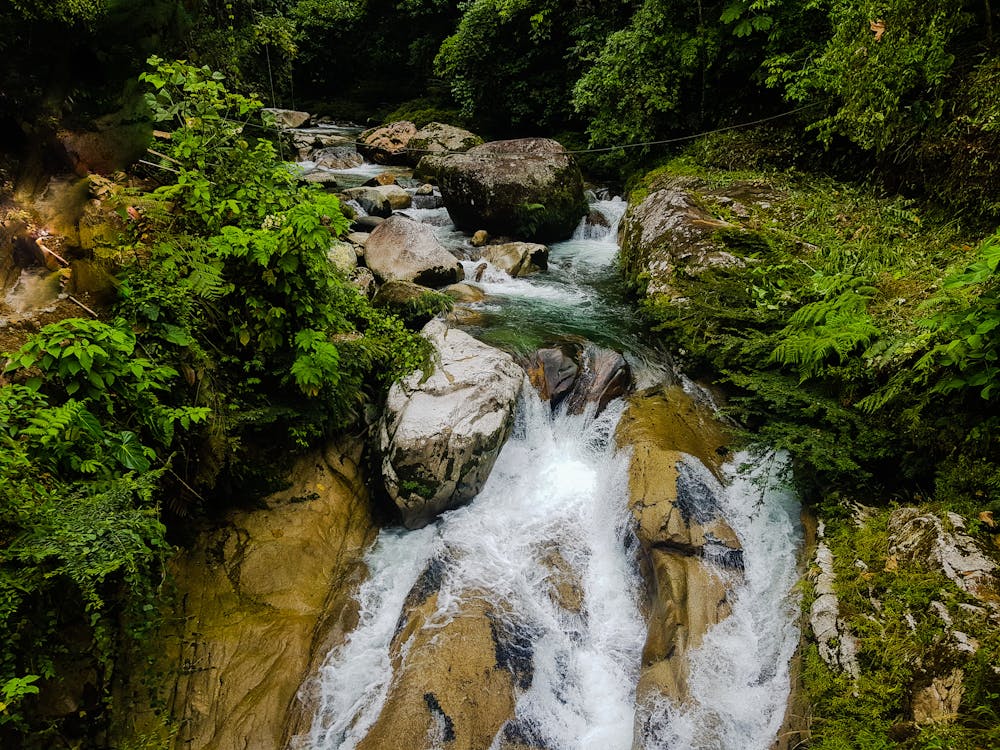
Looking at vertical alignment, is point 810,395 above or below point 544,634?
above

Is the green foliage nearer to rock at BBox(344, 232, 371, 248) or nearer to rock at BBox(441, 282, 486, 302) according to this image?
rock at BBox(441, 282, 486, 302)

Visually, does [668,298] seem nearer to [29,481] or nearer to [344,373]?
[344,373]

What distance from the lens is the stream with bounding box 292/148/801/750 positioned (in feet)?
13.0

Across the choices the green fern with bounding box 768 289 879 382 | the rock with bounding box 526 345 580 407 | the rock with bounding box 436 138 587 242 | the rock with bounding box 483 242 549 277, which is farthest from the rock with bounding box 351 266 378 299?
the green fern with bounding box 768 289 879 382

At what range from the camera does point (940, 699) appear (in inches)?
115

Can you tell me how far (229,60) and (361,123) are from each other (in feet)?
56.3

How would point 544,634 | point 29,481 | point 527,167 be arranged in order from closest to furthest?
point 29,481
point 544,634
point 527,167

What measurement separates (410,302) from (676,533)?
4.30 metres

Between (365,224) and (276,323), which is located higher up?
(276,323)

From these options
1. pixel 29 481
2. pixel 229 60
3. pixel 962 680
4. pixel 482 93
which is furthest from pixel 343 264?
pixel 482 93

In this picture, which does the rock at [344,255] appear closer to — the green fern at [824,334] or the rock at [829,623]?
the green fern at [824,334]

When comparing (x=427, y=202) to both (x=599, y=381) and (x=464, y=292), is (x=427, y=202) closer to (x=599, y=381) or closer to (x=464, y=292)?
(x=464, y=292)

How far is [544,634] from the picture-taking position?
15.0 ft

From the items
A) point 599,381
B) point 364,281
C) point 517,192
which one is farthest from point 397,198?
Result: point 599,381
